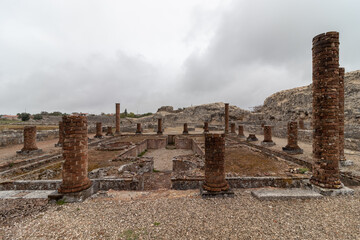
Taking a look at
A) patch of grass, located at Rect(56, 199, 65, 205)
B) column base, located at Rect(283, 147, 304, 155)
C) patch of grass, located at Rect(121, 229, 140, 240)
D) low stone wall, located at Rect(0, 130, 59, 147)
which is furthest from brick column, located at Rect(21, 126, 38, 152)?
column base, located at Rect(283, 147, 304, 155)

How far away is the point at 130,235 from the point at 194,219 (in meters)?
1.23

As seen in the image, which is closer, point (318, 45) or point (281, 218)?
point (281, 218)

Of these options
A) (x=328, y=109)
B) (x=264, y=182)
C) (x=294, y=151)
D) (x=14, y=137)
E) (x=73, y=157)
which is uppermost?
(x=328, y=109)

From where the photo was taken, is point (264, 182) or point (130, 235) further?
point (264, 182)

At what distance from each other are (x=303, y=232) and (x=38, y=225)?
493 centimetres

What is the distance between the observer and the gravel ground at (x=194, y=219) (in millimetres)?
2844

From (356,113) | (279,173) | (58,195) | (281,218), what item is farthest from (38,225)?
(356,113)

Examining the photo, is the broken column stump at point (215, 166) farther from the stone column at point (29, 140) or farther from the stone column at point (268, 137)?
the stone column at point (29, 140)

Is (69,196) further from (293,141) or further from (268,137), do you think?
(268,137)

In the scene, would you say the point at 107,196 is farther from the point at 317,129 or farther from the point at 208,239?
the point at 317,129

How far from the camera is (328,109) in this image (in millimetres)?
4516

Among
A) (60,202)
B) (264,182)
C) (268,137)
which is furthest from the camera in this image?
(268,137)

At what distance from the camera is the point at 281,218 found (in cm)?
329

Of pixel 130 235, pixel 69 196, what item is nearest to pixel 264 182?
pixel 130 235
